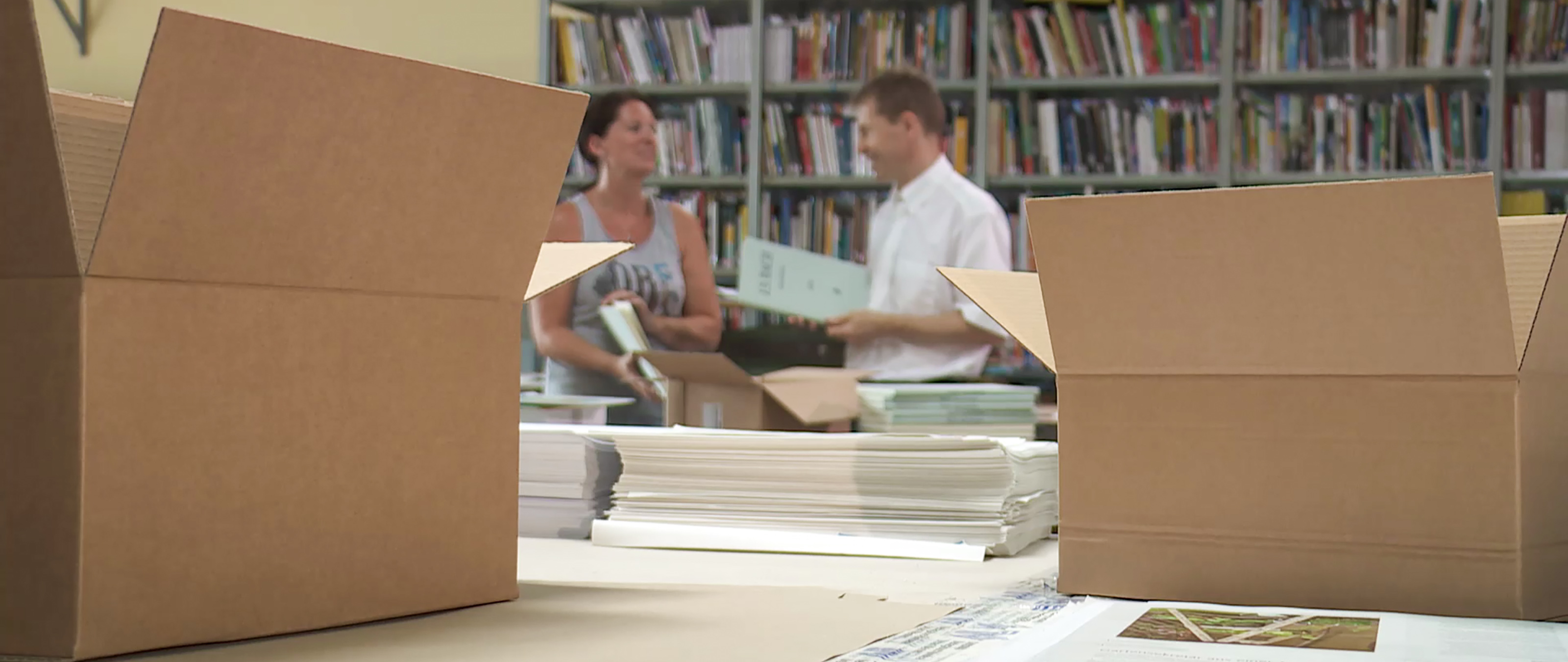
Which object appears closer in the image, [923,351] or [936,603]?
[936,603]

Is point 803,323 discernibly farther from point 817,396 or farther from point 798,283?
point 817,396

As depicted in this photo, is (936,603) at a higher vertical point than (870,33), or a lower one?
lower

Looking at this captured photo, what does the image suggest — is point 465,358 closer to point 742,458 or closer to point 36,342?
point 36,342

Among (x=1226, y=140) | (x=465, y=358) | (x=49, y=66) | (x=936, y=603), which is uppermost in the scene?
(x=1226, y=140)

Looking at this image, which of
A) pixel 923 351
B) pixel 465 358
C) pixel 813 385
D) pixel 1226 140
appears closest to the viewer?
pixel 465 358

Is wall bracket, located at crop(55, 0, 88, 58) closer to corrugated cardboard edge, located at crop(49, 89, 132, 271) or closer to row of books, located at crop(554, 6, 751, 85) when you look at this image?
row of books, located at crop(554, 6, 751, 85)

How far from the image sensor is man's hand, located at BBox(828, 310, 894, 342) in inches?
120

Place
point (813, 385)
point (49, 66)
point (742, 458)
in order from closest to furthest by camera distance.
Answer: point (49, 66), point (742, 458), point (813, 385)

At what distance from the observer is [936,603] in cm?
72

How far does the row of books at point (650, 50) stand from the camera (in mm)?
4285

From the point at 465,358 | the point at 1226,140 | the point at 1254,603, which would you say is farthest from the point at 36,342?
the point at 1226,140

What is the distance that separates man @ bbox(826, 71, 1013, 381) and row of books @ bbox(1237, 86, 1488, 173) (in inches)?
46.8

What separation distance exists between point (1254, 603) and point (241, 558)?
0.53 meters

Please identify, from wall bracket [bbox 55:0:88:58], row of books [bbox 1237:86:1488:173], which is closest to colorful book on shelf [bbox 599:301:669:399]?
row of books [bbox 1237:86:1488:173]
